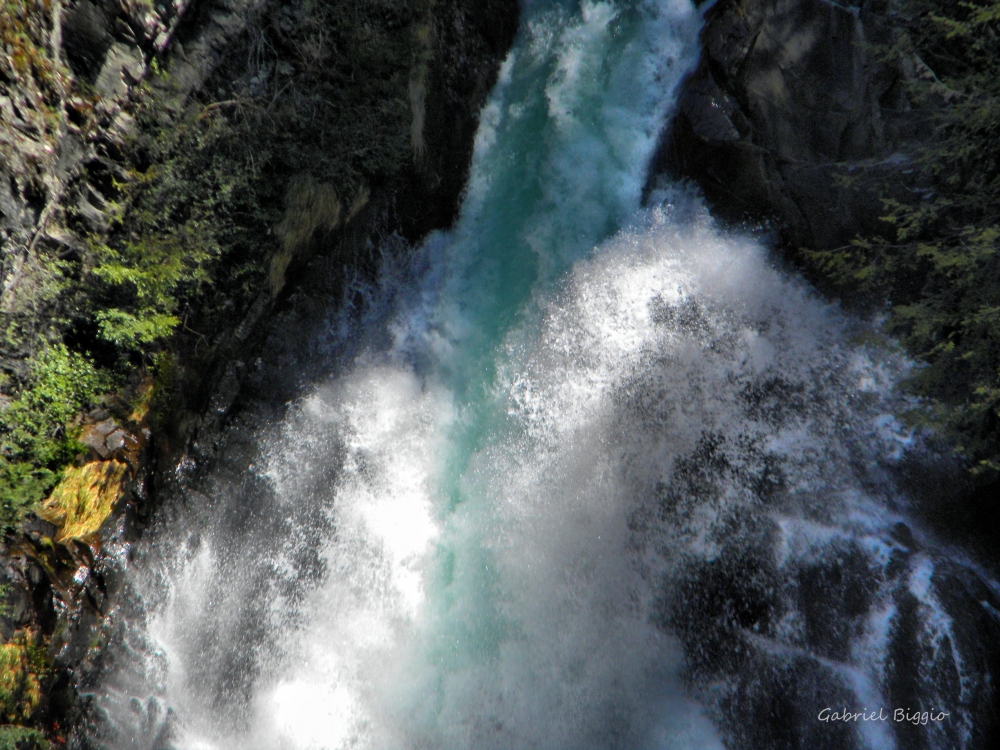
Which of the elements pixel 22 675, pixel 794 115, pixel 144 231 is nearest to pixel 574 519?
pixel 144 231

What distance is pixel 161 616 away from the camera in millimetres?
5695

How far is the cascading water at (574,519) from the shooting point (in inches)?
216

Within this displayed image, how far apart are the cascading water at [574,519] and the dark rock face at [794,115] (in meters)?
0.49

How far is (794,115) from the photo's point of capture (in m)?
6.70

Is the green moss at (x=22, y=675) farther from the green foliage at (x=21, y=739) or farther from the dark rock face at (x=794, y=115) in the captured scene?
the dark rock face at (x=794, y=115)

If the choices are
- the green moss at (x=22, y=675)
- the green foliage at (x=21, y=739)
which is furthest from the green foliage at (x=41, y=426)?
the green foliage at (x=21, y=739)

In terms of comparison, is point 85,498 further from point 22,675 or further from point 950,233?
point 950,233

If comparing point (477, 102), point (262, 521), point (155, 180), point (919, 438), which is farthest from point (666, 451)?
point (155, 180)

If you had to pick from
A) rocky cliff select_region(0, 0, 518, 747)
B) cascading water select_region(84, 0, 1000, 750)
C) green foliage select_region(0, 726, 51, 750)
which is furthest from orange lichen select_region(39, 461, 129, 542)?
green foliage select_region(0, 726, 51, 750)

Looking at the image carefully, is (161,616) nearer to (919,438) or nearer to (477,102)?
(477,102)

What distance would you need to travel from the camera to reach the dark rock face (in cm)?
642

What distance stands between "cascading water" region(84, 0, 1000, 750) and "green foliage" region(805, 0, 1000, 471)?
0.55m

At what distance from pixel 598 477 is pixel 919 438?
3512mm

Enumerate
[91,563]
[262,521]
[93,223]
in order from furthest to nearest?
[262,521] → [91,563] → [93,223]
